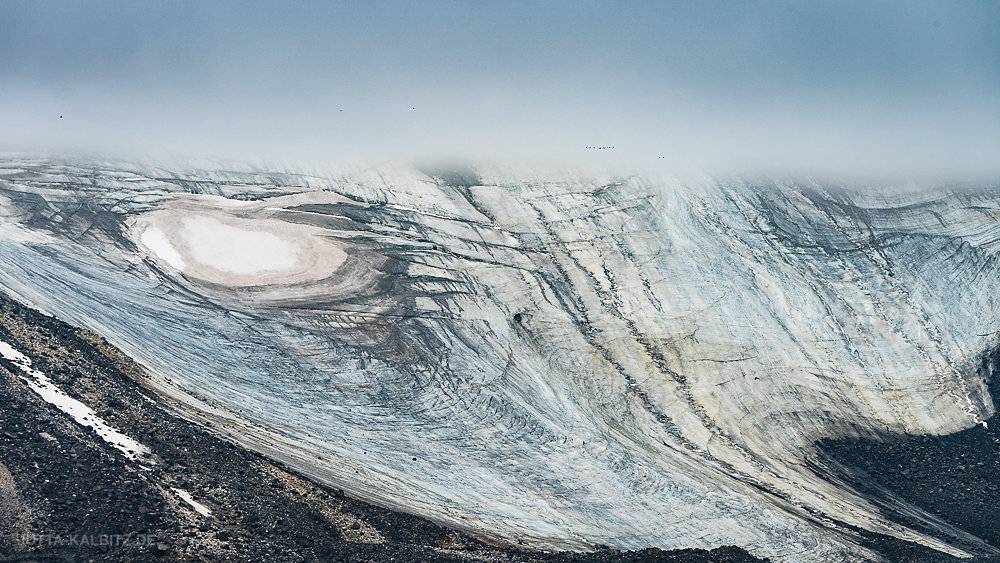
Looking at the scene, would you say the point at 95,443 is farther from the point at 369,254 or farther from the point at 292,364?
the point at 369,254

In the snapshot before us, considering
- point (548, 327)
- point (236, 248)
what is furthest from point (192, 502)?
point (548, 327)

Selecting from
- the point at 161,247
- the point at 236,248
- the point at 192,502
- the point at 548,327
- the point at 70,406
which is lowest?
the point at 192,502

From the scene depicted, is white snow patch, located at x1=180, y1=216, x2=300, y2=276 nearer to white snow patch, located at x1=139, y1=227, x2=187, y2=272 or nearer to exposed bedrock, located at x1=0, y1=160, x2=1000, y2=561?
exposed bedrock, located at x1=0, y1=160, x2=1000, y2=561

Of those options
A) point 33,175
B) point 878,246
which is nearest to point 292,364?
point 33,175

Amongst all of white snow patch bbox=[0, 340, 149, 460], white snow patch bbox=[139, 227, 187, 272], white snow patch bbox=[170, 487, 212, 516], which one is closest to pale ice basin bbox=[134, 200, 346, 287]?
white snow patch bbox=[139, 227, 187, 272]

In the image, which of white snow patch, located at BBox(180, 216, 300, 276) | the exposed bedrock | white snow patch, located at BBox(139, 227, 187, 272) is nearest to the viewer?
the exposed bedrock

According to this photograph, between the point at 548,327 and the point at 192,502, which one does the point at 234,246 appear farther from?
the point at 192,502
